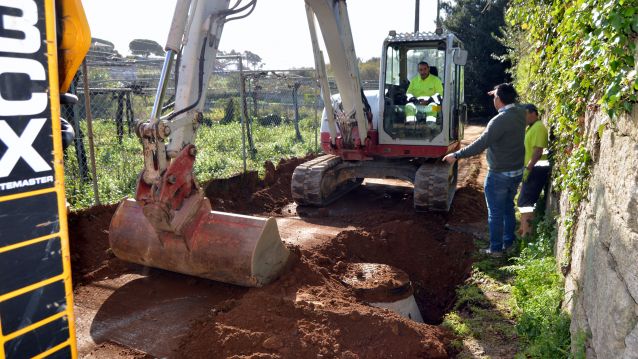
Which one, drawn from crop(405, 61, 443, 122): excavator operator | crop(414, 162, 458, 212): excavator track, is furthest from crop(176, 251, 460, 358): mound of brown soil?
crop(405, 61, 443, 122): excavator operator

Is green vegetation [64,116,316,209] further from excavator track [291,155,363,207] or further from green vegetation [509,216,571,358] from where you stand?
green vegetation [509,216,571,358]

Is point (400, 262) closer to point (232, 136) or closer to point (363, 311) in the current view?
point (363, 311)

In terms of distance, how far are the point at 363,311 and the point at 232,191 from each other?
5.05 m

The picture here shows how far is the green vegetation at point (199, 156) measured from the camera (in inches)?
301

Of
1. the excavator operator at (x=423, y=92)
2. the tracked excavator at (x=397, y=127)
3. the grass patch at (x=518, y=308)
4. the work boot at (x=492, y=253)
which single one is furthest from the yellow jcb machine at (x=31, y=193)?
the excavator operator at (x=423, y=92)

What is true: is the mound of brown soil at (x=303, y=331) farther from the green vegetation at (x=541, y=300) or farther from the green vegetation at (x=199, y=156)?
the green vegetation at (x=199, y=156)

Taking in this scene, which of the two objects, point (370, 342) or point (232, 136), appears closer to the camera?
point (370, 342)

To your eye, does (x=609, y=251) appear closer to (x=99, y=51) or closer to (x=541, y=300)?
(x=541, y=300)

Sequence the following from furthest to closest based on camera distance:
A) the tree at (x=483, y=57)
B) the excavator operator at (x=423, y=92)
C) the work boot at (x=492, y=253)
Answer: the tree at (x=483, y=57) < the excavator operator at (x=423, y=92) < the work boot at (x=492, y=253)

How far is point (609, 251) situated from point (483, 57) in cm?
2355

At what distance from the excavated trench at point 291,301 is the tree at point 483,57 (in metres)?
18.6

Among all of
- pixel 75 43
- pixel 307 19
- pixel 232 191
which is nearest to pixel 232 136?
pixel 232 191

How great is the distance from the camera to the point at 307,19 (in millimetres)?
6320

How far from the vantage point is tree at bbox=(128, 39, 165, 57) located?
24.0 meters
